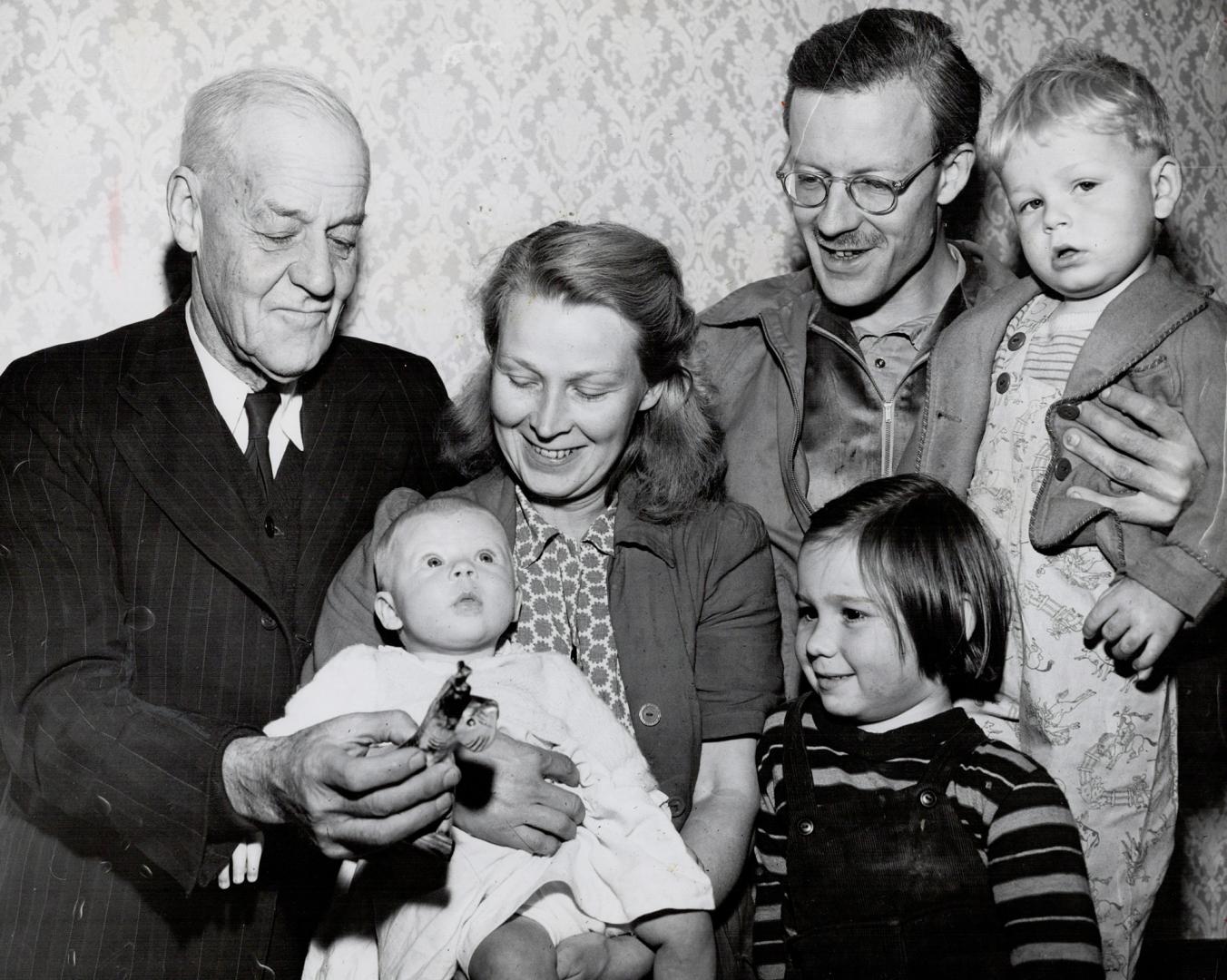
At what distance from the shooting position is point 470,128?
3.40 meters

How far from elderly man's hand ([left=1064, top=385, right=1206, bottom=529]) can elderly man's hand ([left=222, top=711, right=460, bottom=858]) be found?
4.76 feet

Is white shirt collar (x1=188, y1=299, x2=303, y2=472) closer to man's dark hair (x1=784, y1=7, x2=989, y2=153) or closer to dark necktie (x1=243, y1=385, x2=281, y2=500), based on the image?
dark necktie (x1=243, y1=385, x2=281, y2=500)

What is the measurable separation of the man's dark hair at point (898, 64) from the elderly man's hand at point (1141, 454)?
832 mm

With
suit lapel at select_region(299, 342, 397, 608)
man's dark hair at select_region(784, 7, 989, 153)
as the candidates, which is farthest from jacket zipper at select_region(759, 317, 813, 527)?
suit lapel at select_region(299, 342, 397, 608)

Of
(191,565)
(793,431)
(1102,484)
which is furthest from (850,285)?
(191,565)

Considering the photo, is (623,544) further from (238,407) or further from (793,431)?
(238,407)

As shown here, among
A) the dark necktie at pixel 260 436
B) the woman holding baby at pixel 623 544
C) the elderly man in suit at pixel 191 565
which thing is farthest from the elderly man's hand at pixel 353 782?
the dark necktie at pixel 260 436

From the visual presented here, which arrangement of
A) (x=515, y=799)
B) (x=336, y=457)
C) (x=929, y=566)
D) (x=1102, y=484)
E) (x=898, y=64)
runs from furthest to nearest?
1. (x=898, y=64)
2. (x=336, y=457)
3. (x=1102, y=484)
4. (x=929, y=566)
5. (x=515, y=799)

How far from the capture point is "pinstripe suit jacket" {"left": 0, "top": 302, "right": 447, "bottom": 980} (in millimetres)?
2162

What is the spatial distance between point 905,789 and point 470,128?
7.20ft

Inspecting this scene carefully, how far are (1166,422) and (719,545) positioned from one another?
947mm

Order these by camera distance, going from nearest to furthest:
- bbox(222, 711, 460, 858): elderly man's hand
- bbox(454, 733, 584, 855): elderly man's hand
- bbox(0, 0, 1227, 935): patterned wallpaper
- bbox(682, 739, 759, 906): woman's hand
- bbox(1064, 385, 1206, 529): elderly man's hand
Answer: bbox(222, 711, 460, 858): elderly man's hand → bbox(454, 733, 584, 855): elderly man's hand → bbox(682, 739, 759, 906): woman's hand → bbox(1064, 385, 1206, 529): elderly man's hand → bbox(0, 0, 1227, 935): patterned wallpaper

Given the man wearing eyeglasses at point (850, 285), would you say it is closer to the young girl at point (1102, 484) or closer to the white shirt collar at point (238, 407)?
the young girl at point (1102, 484)

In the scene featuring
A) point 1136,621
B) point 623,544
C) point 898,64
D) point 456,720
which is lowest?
point 456,720
